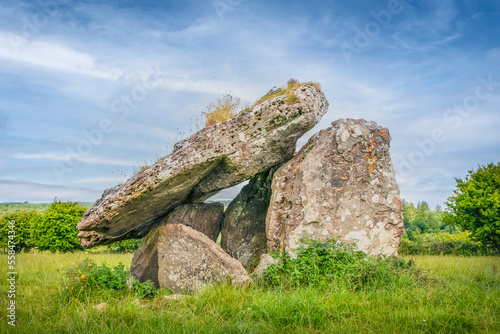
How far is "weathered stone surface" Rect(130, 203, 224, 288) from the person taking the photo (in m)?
9.05

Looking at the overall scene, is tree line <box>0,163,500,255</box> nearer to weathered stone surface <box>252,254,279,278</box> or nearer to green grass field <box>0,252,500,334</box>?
green grass field <box>0,252,500,334</box>

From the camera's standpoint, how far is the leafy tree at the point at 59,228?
62.7 feet

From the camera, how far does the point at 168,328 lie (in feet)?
17.3

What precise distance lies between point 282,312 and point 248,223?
173 inches

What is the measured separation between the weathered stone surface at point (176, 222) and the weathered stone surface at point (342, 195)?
6.13ft

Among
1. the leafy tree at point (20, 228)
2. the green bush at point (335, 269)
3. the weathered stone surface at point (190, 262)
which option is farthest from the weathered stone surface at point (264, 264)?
the leafy tree at point (20, 228)

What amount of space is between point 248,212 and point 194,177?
1966 mm

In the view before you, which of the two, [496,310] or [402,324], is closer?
[402,324]

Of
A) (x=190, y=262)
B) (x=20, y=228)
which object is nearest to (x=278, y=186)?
(x=190, y=262)

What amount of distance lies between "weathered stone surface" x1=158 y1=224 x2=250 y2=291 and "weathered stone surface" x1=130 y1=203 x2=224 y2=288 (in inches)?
34.5

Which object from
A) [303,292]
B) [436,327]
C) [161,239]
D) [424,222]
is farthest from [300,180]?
[424,222]

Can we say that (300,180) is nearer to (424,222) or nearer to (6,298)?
(6,298)

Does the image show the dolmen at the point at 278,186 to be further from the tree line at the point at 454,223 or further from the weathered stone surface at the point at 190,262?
the tree line at the point at 454,223

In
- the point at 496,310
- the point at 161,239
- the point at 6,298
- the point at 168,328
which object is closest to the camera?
the point at 168,328
